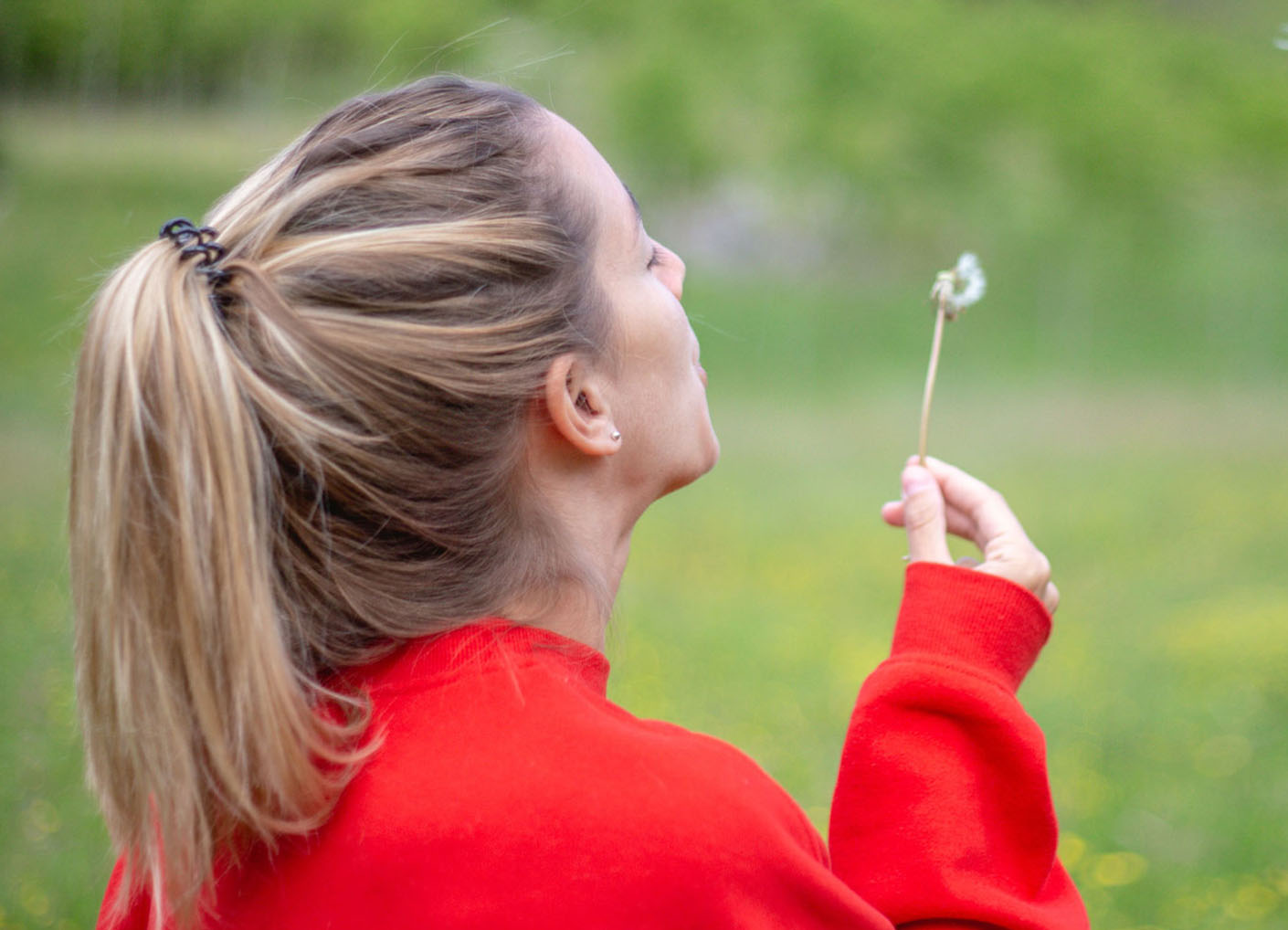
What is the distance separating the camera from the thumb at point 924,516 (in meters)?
1.44

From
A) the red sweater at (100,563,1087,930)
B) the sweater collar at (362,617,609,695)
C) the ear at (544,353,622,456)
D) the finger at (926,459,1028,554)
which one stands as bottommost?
the red sweater at (100,563,1087,930)

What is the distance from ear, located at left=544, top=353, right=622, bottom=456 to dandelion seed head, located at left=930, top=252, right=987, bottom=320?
70 centimetres

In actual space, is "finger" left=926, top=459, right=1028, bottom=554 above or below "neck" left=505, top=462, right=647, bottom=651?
above

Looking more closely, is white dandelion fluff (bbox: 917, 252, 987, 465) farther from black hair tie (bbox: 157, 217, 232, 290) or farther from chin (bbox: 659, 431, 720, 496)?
black hair tie (bbox: 157, 217, 232, 290)

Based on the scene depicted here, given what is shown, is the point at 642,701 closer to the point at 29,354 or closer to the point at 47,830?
the point at 47,830

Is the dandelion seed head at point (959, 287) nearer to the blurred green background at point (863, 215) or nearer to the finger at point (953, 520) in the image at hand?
the finger at point (953, 520)

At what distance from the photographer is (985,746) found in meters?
1.27

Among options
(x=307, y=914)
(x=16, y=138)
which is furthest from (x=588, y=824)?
(x=16, y=138)

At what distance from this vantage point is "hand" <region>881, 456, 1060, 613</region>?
1.41 m

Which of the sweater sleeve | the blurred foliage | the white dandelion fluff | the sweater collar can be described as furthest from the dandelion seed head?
the blurred foliage

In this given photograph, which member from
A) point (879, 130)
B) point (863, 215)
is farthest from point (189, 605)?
point (863, 215)

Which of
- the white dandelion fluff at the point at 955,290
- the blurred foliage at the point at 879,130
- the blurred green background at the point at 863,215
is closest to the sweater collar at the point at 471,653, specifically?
the white dandelion fluff at the point at 955,290

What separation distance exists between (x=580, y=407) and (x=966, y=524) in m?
0.57

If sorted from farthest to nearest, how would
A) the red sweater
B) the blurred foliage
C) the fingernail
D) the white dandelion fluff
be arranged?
the blurred foliage
the white dandelion fluff
the fingernail
the red sweater
